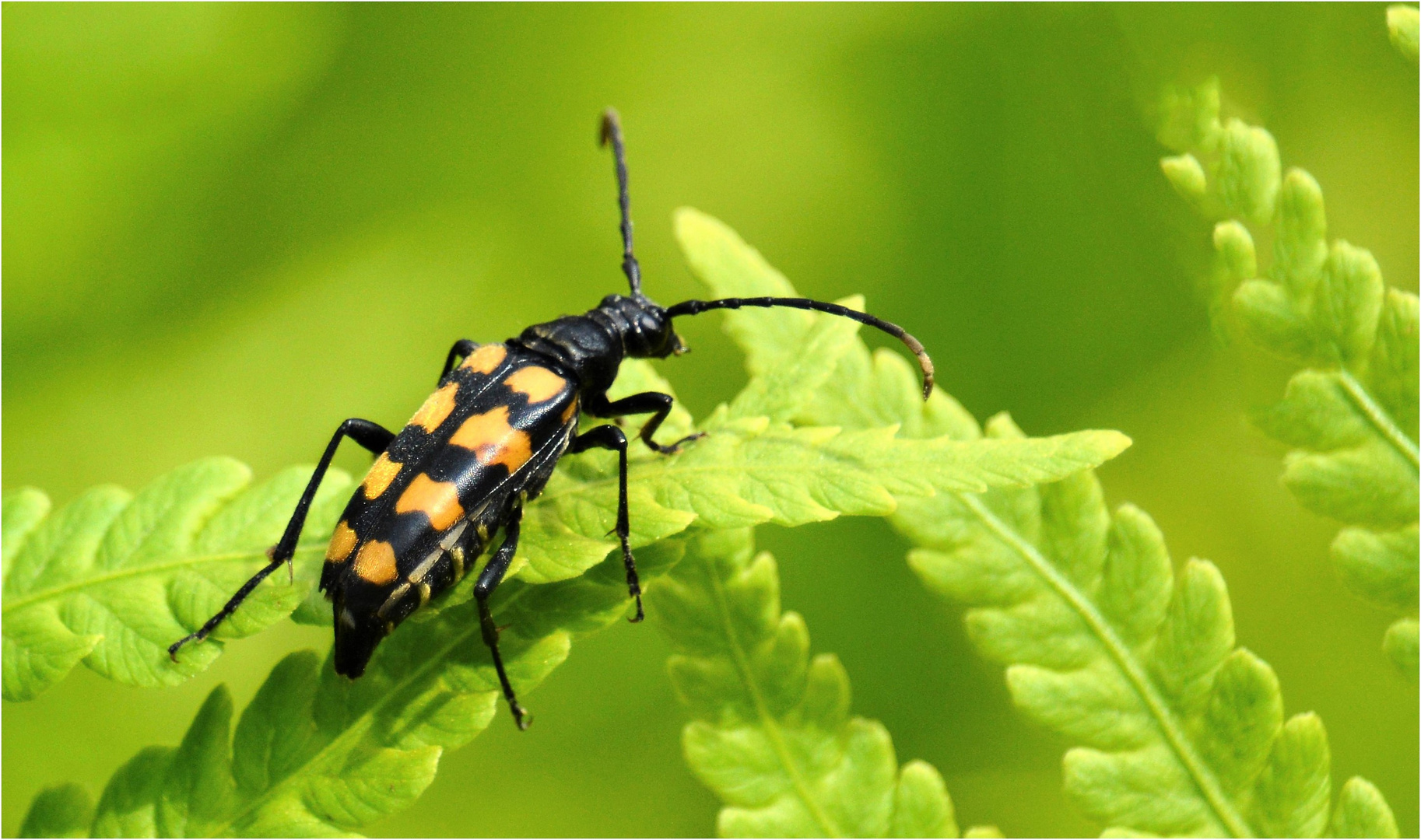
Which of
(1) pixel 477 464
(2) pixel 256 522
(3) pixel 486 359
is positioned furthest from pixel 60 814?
(3) pixel 486 359

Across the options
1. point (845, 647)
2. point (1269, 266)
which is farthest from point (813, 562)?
point (1269, 266)

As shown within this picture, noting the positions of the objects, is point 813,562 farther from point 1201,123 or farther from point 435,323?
point 1201,123

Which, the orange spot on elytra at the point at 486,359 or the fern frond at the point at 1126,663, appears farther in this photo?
the orange spot on elytra at the point at 486,359

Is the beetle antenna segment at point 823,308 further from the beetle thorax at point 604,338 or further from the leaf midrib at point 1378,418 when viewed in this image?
the leaf midrib at point 1378,418

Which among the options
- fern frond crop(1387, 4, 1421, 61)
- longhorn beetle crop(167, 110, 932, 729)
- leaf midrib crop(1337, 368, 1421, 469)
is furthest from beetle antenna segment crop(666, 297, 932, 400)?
fern frond crop(1387, 4, 1421, 61)

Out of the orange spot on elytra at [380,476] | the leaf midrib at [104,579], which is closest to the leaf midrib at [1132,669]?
the orange spot on elytra at [380,476]

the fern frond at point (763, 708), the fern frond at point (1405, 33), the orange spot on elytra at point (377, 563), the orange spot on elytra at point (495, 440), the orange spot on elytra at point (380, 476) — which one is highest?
the fern frond at point (1405, 33)
